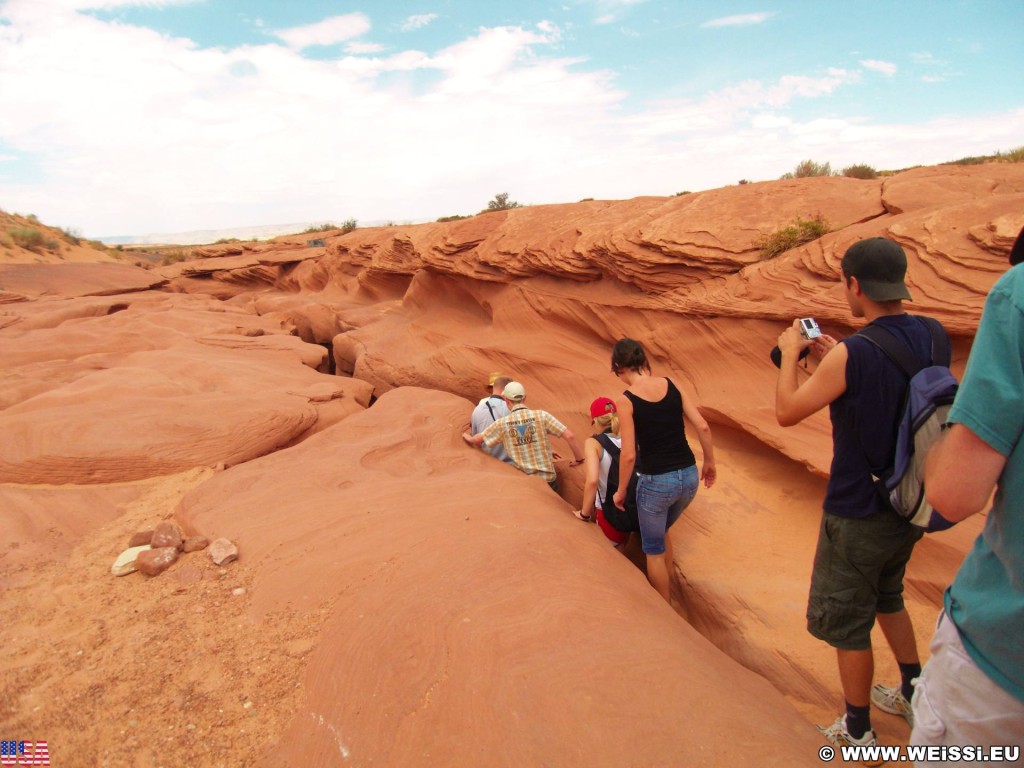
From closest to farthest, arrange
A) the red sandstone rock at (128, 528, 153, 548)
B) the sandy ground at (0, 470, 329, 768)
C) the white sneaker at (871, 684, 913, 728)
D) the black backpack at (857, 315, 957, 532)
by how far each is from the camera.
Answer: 1. the black backpack at (857, 315, 957, 532)
2. the sandy ground at (0, 470, 329, 768)
3. the white sneaker at (871, 684, 913, 728)
4. the red sandstone rock at (128, 528, 153, 548)

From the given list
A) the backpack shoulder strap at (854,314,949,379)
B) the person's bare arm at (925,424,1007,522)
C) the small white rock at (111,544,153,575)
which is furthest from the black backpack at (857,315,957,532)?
the small white rock at (111,544,153,575)

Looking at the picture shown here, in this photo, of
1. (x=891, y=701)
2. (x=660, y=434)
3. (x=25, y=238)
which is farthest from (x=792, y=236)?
(x=25, y=238)

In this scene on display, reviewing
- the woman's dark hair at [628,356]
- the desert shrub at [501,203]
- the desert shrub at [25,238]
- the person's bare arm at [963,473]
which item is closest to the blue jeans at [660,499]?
the woman's dark hair at [628,356]

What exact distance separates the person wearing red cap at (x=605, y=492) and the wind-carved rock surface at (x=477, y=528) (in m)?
0.24

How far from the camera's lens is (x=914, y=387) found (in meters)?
1.63

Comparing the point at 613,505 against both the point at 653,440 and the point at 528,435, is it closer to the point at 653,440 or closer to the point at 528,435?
the point at 653,440

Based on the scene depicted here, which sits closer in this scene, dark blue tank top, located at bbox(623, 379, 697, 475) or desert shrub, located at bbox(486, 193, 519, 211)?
dark blue tank top, located at bbox(623, 379, 697, 475)

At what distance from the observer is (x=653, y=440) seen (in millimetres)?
3105

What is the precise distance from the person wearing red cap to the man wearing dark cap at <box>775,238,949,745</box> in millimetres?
1490

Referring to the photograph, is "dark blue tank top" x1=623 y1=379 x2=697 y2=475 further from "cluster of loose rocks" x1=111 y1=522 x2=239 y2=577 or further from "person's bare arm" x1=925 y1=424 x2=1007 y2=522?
"cluster of loose rocks" x1=111 y1=522 x2=239 y2=577

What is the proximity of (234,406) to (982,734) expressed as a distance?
Result: 20.1 ft

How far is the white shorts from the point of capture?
1145 millimetres

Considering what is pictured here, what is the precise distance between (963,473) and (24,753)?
295 centimetres

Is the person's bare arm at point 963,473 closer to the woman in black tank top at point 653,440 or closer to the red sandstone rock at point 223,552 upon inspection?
the woman in black tank top at point 653,440
